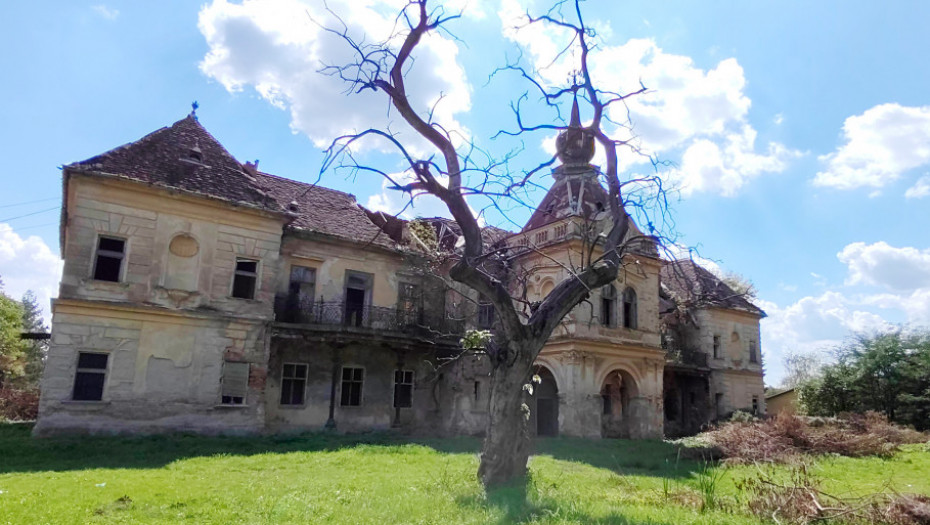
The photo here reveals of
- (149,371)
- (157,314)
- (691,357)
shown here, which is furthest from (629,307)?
(149,371)

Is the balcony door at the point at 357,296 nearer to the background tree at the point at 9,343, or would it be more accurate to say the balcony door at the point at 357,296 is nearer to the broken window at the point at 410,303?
the broken window at the point at 410,303

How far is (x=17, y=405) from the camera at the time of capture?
1102 inches

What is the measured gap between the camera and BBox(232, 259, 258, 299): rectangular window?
18.9 metres

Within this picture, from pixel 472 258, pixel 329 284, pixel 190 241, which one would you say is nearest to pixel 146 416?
pixel 190 241

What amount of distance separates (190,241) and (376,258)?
6.54 meters

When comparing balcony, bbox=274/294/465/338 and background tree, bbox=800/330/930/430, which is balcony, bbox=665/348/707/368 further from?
balcony, bbox=274/294/465/338

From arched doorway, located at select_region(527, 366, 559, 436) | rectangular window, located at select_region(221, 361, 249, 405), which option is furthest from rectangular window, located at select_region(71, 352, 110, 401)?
arched doorway, located at select_region(527, 366, 559, 436)

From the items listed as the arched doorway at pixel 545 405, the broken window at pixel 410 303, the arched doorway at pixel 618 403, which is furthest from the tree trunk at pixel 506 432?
the arched doorway at pixel 618 403

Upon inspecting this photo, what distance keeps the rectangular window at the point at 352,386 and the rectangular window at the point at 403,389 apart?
1.38m

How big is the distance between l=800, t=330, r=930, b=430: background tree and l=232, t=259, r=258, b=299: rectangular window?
29842 millimetres

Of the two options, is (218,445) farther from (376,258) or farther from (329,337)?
(376,258)

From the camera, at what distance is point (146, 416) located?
16.7 metres

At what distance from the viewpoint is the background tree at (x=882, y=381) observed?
94.4 ft

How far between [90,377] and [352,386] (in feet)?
26.4
